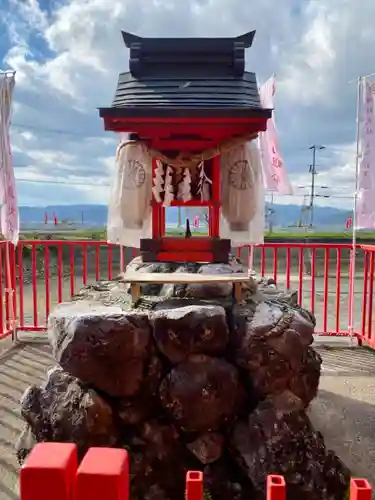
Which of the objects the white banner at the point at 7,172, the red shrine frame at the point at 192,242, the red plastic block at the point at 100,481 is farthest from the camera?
the white banner at the point at 7,172

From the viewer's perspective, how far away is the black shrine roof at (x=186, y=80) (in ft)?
9.91

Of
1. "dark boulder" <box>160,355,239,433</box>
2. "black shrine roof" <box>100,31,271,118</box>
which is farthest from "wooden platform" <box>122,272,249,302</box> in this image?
"black shrine roof" <box>100,31,271,118</box>

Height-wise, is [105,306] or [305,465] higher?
[105,306]

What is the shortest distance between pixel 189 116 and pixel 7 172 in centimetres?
274

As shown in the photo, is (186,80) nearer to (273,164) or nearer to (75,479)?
(273,164)

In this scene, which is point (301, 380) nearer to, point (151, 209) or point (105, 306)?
point (105, 306)

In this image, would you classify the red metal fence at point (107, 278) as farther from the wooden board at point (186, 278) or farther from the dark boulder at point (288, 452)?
the dark boulder at point (288, 452)

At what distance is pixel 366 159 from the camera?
16.2ft

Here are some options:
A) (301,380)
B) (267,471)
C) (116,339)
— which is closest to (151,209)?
(116,339)

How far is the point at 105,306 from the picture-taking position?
2.98 metres

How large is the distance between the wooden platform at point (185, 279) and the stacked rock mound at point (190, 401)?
0.34 meters

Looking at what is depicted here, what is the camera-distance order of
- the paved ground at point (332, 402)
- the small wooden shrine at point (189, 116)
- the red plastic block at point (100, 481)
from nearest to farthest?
the red plastic block at point (100, 481) → the paved ground at point (332, 402) → the small wooden shrine at point (189, 116)

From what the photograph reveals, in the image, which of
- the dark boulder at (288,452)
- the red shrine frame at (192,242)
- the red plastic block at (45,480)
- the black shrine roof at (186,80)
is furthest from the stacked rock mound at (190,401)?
the red plastic block at (45,480)

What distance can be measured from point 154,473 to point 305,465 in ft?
2.71
